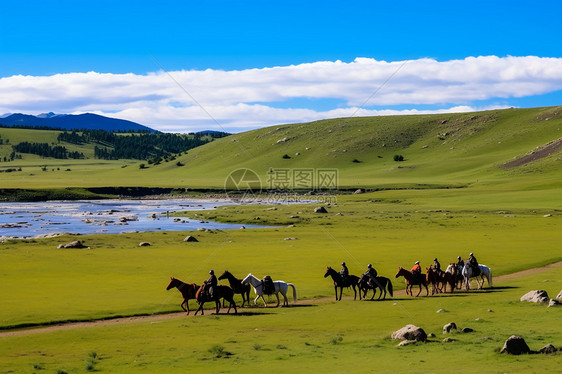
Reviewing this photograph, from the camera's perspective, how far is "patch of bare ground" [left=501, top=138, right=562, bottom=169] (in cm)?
15838

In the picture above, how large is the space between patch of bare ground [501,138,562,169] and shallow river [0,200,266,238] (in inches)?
3387

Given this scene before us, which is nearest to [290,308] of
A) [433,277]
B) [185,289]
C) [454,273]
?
[185,289]

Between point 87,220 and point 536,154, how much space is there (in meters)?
122

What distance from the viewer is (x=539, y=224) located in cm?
7275

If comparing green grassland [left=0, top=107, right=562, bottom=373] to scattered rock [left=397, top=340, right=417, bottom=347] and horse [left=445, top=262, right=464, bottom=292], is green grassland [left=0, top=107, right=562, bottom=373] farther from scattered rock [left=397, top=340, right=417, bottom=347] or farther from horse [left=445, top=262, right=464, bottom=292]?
horse [left=445, top=262, right=464, bottom=292]

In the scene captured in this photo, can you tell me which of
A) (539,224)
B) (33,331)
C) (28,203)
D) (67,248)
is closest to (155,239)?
(67,248)

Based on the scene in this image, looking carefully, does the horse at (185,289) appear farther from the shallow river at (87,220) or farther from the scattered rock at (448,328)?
the shallow river at (87,220)

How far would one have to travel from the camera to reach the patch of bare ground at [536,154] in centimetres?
15838

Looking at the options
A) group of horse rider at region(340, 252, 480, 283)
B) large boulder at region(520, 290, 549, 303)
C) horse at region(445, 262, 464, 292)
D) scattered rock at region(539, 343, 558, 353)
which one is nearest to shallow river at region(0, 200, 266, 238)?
group of horse rider at region(340, 252, 480, 283)

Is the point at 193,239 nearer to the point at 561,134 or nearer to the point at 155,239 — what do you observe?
the point at 155,239

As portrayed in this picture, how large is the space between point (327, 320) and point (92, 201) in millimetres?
111856

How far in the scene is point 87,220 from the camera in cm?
8531

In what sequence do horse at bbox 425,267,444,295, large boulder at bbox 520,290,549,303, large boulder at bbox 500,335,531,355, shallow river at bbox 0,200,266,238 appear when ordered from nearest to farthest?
large boulder at bbox 500,335,531,355 → large boulder at bbox 520,290,549,303 → horse at bbox 425,267,444,295 → shallow river at bbox 0,200,266,238

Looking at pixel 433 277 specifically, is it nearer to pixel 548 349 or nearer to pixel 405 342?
pixel 405 342
